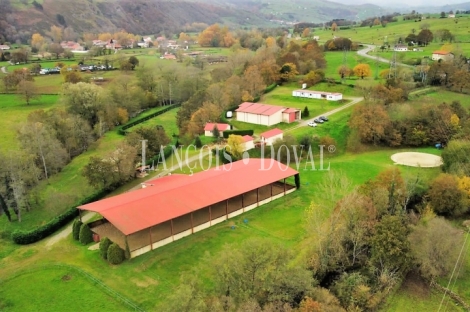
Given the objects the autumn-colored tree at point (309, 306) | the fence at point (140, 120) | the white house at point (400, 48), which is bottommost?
the fence at point (140, 120)

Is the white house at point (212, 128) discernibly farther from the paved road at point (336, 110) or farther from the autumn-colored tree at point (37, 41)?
the autumn-colored tree at point (37, 41)

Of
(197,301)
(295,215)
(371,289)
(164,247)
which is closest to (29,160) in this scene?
(164,247)

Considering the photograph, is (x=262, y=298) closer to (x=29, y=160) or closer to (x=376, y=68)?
(x=29, y=160)

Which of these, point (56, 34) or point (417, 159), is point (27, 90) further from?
point (56, 34)

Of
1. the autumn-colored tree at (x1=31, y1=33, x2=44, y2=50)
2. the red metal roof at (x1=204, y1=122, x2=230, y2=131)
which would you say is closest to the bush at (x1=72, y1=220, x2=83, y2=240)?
the red metal roof at (x1=204, y1=122, x2=230, y2=131)

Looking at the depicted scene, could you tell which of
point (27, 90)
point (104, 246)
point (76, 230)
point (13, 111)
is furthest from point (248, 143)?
point (27, 90)

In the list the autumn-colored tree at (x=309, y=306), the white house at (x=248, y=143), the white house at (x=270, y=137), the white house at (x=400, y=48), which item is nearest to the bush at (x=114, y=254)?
Result: the autumn-colored tree at (x=309, y=306)
